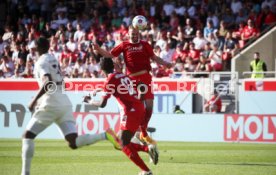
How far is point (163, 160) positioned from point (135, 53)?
95.1 inches

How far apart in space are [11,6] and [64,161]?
20.6 m

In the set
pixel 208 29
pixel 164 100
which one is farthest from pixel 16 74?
pixel 208 29

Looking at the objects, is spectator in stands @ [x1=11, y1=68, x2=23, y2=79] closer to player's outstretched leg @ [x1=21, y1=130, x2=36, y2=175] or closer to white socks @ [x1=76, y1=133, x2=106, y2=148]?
white socks @ [x1=76, y1=133, x2=106, y2=148]

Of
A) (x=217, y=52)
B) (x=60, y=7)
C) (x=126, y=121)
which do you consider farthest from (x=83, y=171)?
(x=60, y=7)

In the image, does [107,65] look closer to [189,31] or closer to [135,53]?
[135,53]

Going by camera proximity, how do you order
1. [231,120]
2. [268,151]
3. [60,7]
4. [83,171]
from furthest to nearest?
[60,7] → [231,120] → [268,151] → [83,171]

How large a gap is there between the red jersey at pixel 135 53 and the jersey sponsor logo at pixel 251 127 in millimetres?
6387

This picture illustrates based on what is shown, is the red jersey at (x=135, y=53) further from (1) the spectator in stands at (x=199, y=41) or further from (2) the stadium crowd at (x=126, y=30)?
(1) the spectator in stands at (x=199, y=41)

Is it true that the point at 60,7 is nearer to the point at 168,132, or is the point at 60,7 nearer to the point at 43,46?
the point at 168,132

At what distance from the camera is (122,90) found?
13070 millimetres

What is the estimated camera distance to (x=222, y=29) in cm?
2839

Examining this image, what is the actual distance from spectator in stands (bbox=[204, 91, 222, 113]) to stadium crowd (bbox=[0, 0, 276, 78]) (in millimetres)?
1425

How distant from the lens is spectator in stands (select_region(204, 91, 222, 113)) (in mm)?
26297

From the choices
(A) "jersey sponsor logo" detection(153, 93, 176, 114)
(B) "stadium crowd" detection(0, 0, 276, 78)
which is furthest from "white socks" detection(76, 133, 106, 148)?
(B) "stadium crowd" detection(0, 0, 276, 78)
